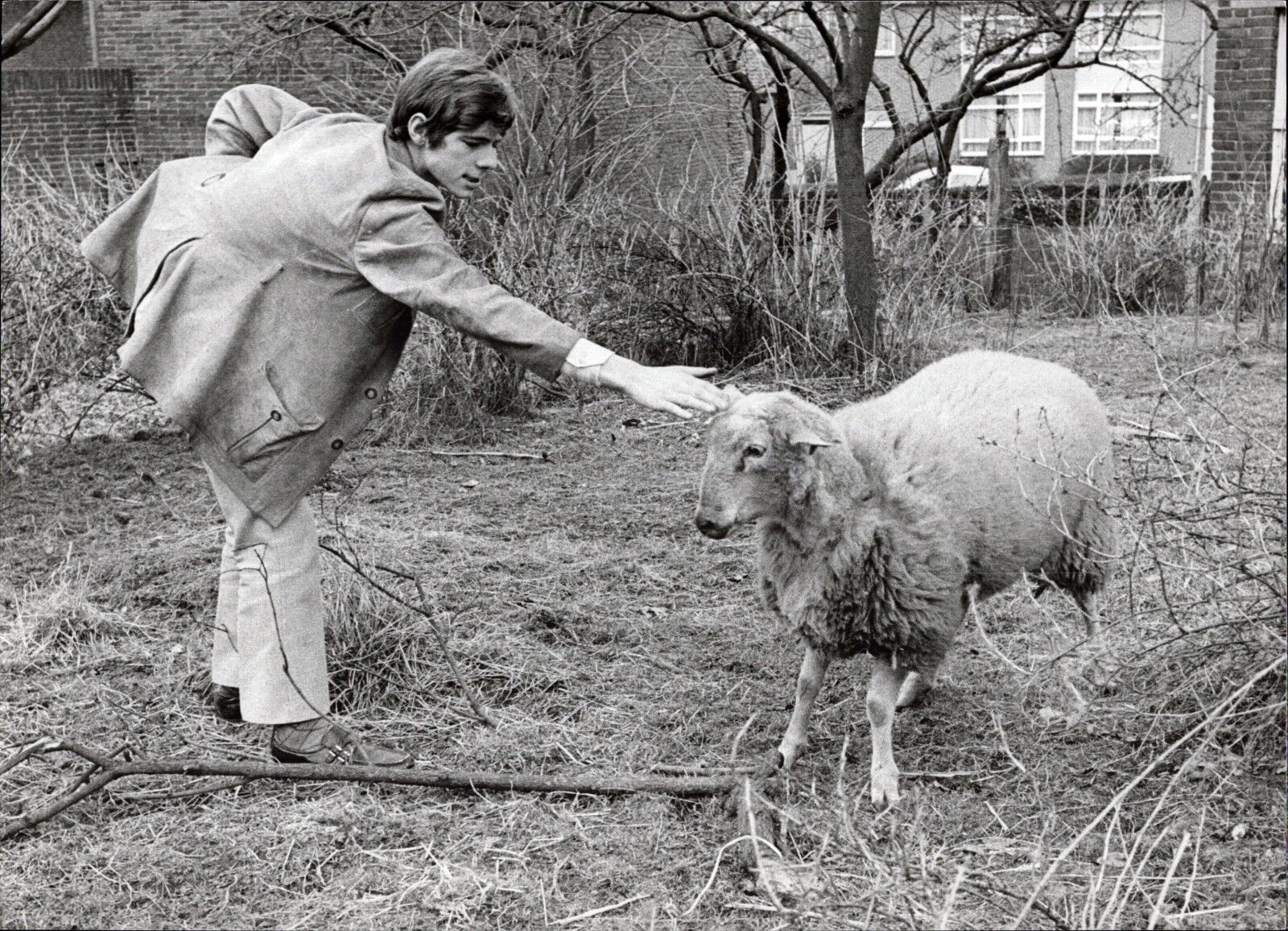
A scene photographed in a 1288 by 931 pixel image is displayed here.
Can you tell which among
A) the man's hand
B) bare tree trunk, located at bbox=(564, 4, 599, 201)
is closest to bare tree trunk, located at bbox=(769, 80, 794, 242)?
bare tree trunk, located at bbox=(564, 4, 599, 201)

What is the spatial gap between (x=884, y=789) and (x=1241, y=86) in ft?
39.8

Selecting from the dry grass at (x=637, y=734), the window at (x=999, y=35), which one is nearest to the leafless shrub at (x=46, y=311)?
the dry grass at (x=637, y=734)

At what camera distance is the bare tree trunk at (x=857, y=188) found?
758 centimetres

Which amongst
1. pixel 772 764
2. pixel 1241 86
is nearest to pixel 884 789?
pixel 772 764

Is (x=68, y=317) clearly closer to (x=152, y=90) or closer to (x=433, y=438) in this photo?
(x=433, y=438)

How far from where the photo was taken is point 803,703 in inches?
157

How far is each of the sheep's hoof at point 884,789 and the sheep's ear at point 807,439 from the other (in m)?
0.89

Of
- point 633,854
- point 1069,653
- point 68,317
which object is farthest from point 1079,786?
point 68,317

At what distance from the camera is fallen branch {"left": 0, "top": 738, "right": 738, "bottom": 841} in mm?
3557

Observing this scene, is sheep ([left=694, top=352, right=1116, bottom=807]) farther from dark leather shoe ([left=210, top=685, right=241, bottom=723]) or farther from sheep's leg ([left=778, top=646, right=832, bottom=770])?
dark leather shoe ([left=210, top=685, right=241, bottom=723])

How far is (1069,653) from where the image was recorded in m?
3.83

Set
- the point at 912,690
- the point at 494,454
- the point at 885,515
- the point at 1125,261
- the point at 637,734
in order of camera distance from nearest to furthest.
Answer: the point at 885,515, the point at 637,734, the point at 912,690, the point at 494,454, the point at 1125,261

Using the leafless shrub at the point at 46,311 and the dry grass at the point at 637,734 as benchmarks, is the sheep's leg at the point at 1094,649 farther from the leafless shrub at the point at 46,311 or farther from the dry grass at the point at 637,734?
the leafless shrub at the point at 46,311

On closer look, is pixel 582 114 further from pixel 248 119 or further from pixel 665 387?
pixel 665 387
